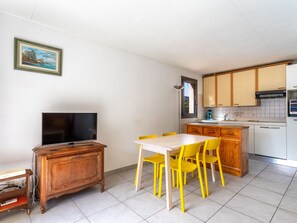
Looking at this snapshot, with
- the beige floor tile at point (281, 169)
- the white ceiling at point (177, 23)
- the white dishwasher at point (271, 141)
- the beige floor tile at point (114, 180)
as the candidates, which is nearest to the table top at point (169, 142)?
the beige floor tile at point (114, 180)

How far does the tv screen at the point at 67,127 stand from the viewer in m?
2.23

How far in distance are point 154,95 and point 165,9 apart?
7.05 feet

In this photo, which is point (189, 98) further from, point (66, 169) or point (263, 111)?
point (66, 169)

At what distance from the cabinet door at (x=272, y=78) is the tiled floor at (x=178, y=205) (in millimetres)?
2255

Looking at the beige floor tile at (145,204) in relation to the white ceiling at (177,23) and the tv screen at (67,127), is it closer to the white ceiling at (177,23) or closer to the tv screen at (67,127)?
the tv screen at (67,127)

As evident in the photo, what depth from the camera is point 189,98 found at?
521 cm

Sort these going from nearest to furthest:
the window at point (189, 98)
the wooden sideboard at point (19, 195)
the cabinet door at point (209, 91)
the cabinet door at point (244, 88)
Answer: the wooden sideboard at point (19, 195) < the cabinet door at point (244, 88) < the window at point (189, 98) < the cabinet door at point (209, 91)

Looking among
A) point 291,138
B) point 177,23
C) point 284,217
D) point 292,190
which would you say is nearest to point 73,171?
point 177,23

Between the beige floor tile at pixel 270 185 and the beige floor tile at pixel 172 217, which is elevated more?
the beige floor tile at pixel 270 185

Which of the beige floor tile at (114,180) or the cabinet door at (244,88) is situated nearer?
the beige floor tile at (114,180)

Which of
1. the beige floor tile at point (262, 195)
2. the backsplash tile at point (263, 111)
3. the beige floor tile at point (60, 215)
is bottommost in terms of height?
the beige floor tile at point (60, 215)

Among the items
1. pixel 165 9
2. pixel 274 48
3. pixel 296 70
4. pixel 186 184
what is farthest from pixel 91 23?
pixel 296 70

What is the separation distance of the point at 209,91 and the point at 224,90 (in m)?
0.50

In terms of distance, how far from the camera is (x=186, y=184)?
2.81 m
